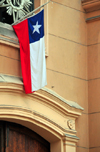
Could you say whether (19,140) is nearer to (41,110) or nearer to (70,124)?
(41,110)

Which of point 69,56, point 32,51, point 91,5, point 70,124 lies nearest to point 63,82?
point 69,56

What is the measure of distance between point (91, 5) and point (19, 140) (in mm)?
3854

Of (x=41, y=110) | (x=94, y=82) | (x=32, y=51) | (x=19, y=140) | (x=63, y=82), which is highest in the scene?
(x=32, y=51)

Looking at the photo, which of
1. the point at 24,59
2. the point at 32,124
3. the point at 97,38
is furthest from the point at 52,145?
the point at 97,38

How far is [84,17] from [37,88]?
296 centimetres

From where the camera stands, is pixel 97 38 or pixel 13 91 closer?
pixel 13 91

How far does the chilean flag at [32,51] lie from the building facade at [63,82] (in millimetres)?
167

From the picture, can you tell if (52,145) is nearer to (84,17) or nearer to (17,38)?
(17,38)

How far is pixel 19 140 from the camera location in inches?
381

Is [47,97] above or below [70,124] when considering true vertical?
above

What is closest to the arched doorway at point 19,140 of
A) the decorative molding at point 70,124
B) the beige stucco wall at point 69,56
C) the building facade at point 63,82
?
the building facade at point 63,82

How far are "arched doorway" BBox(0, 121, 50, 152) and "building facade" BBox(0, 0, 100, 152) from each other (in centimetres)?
13

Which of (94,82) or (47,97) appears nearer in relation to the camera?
(47,97)

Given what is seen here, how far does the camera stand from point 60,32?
10703mm
